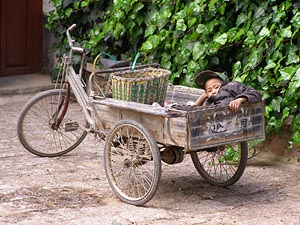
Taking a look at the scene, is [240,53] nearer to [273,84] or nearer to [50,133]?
[273,84]

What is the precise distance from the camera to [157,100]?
6859 mm

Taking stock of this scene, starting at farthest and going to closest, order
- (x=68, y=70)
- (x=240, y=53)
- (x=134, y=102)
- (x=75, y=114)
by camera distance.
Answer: (x=75, y=114) < (x=240, y=53) < (x=68, y=70) < (x=134, y=102)

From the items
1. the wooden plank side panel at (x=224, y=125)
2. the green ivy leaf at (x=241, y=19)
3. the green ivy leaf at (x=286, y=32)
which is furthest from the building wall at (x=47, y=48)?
the wooden plank side panel at (x=224, y=125)

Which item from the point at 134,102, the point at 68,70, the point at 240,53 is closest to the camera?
the point at 134,102

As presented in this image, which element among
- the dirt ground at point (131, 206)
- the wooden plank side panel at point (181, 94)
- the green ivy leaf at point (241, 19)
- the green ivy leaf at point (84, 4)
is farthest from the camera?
the green ivy leaf at point (84, 4)

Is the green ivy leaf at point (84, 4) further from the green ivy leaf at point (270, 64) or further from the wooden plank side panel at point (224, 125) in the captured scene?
the wooden plank side panel at point (224, 125)

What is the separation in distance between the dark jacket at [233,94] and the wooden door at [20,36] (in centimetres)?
522

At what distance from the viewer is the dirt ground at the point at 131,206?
6258mm

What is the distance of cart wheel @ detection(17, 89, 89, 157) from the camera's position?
7715 millimetres

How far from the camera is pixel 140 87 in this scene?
670cm

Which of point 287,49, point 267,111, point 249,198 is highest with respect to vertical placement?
point 287,49

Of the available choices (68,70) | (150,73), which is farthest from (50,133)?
(150,73)

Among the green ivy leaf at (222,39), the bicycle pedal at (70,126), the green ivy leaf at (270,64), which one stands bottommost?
the bicycle pedal at (70,126)

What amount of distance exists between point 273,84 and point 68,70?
191 cm
